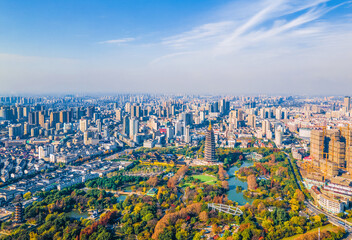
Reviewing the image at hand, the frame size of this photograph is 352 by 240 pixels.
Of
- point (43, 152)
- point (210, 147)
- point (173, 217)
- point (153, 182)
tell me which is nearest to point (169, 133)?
point (210, 147)

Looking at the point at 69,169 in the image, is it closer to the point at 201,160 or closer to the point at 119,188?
the point at 119,188

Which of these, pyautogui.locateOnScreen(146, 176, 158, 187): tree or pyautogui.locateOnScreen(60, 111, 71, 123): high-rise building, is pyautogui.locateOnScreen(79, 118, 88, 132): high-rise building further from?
pyautogui.locateOnScreen(146, 176, 158, 187): tree

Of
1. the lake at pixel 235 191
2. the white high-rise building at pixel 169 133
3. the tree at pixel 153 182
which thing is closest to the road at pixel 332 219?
the lake at pixel 235 191

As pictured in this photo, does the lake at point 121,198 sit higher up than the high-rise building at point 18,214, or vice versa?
the high-rise building at point 18,214

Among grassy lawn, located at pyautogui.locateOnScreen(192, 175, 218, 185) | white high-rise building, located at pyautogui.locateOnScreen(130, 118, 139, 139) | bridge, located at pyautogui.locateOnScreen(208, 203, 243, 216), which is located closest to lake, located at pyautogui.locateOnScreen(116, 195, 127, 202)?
bridge, located at pyautogui.locateOnScreen(208, 203, 243, 216)

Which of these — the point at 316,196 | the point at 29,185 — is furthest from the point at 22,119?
the point at 316,196

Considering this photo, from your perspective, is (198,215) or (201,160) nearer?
(198,215)

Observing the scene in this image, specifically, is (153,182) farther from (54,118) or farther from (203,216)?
(54,118)

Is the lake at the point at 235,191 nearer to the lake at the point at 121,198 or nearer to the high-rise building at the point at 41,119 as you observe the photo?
the lake at the point at 121,198
